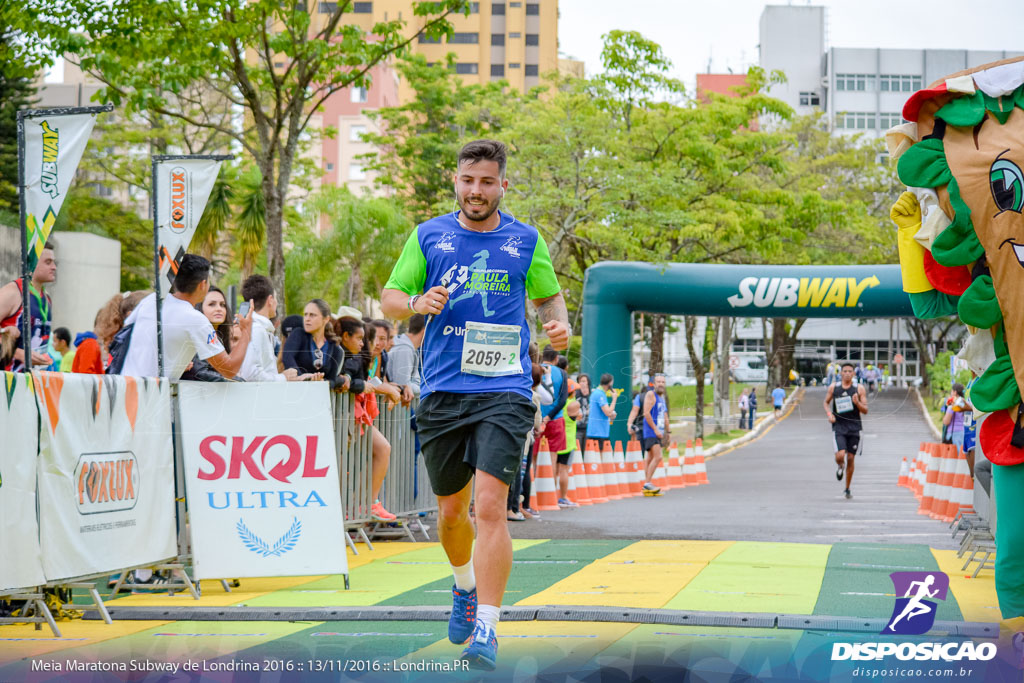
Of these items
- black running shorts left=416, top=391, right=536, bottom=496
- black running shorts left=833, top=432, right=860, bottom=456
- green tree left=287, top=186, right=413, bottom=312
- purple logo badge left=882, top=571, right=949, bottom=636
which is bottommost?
black running shorts left=833, top=432, right=860, bottom=456

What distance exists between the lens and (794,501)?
56.6 feet

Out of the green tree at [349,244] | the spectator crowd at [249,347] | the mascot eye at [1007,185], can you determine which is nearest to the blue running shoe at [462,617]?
the spectator crowd at [249,347]

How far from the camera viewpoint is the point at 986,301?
4617 millimetres

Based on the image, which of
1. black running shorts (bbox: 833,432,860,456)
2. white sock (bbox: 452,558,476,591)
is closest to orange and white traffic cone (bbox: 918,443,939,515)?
black running shorts (bbox: 833,432,860,456)

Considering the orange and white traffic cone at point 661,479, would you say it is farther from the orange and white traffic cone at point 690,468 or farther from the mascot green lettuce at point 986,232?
the mascot green lettuce at point 986,232

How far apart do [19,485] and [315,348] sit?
4.06 metres

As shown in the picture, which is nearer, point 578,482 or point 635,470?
point 578,482

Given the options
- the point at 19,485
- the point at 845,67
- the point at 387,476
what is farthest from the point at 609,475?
the point at 845,67

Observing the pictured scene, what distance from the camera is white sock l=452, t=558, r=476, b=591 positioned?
16.9ft

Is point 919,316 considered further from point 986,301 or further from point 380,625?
point 380,625

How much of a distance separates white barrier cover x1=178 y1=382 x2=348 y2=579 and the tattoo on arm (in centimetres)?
309

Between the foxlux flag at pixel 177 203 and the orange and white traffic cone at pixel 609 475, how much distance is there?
10.5 metres

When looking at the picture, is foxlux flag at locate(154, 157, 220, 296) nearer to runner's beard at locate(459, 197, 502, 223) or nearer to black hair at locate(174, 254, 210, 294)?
black hair at locate(174, 254, 210, 294)

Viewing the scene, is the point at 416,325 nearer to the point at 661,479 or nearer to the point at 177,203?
the point at 177,203
